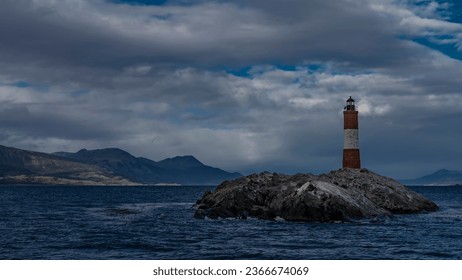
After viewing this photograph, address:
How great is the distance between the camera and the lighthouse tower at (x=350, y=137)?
6969 cm

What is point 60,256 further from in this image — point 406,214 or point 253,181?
point 406,214

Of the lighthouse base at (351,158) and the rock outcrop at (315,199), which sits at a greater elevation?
the lighthouse base at (351,158)

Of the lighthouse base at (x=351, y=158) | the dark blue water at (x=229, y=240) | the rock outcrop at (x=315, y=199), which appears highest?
the lighthouse base at (x=351, y=158)

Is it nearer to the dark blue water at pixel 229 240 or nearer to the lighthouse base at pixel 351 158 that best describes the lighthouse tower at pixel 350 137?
the lighthouse base at pixel 351 158

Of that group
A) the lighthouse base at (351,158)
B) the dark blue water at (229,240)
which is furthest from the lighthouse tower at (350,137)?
the dark blue water at (229,240)

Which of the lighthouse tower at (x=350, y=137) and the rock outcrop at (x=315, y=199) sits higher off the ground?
the lighthouse tower at (x=350, y=137)

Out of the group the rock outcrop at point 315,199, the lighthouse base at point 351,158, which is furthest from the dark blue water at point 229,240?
the lighthouse base at point 351,158

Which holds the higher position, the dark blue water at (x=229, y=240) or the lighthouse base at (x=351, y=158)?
the lighthouse base at (x=351, y=158)

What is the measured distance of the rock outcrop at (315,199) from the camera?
50.3 m

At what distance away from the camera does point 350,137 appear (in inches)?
2739

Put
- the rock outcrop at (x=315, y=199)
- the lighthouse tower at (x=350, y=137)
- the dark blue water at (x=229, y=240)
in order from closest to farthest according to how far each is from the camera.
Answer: the dark blue water at (x=229, y=240) < the rock outcrop at (x=315, y=199) < the lighthouse tower at (x=350, y=137)

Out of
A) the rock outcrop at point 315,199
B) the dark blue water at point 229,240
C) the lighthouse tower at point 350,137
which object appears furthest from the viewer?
the lighthouse tower at point 350,137

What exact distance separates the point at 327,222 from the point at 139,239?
19021 millimetres

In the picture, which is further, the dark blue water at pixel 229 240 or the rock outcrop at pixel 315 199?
the rock outcrop at pixel 315 199
